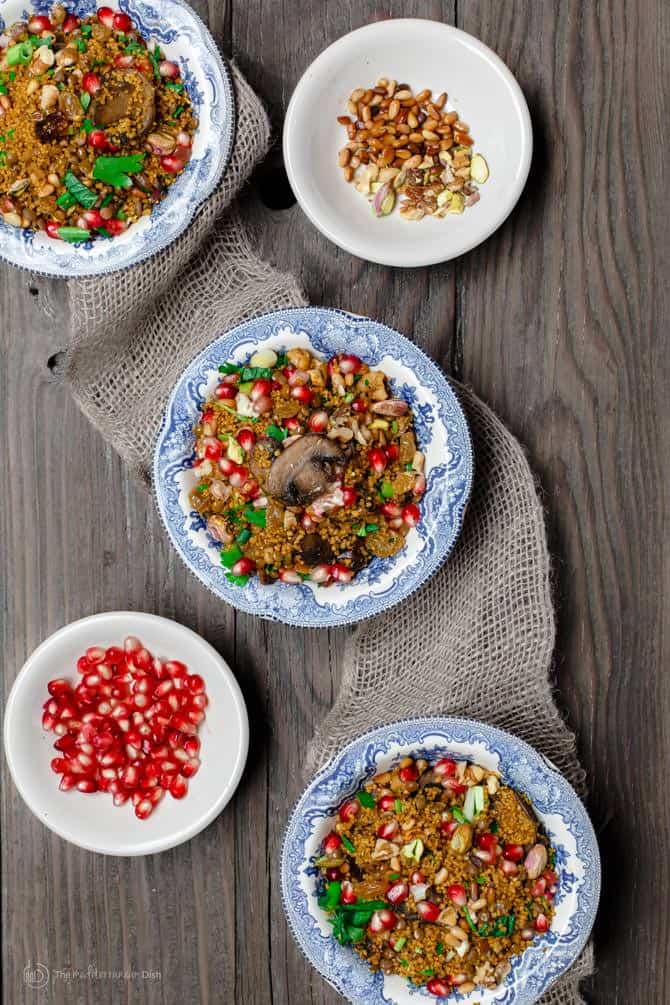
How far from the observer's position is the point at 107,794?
227 centimetres

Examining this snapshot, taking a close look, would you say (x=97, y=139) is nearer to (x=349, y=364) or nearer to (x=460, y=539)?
(x=349, y=364)

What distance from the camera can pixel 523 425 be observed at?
2227mm

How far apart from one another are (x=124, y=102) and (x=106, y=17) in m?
0.24

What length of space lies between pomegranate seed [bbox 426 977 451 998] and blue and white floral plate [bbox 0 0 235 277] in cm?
166

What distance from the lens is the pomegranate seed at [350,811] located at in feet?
6.56

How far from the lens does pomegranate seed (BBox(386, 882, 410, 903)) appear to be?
1.99 m

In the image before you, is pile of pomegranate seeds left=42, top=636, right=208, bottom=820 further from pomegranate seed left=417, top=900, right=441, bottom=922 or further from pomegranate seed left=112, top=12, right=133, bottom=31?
pomegranate seed left=112, top=12, right=133, bottom=31

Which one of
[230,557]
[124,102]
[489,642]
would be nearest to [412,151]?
[124,102]

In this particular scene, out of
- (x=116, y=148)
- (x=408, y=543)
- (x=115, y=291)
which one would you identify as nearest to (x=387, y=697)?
(x=408, y=543)

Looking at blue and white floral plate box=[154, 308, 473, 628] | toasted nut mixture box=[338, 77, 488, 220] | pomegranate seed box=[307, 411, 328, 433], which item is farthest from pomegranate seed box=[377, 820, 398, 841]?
toasted nut mixture box=[338, 77, 488, 220]

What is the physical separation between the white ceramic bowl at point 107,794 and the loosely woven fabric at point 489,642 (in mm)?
211
